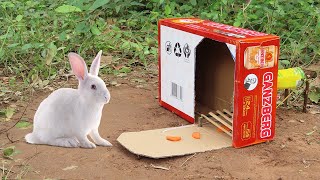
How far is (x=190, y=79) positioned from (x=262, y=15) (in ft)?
6.41

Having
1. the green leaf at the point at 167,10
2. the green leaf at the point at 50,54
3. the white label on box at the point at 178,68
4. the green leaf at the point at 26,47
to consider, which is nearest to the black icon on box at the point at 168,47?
the white label on box at the point at 178,68

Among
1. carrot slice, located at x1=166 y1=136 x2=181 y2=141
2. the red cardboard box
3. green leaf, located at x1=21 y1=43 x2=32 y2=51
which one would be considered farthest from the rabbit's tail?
green leaf, located at x1=21 y1=43 x2=32 y2=51

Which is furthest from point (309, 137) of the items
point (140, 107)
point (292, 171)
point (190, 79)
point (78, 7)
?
point (78, 7)

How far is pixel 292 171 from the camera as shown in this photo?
287 cm

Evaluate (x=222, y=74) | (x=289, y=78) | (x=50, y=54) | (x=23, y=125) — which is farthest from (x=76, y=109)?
(x=50, y=54)

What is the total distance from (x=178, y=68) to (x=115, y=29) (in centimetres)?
184

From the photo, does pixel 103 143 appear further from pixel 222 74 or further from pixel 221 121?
pixel 222 74

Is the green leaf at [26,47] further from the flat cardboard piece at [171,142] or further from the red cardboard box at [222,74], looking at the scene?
the flat cardboard piece at [171,142]

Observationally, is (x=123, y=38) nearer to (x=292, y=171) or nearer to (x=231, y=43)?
(x=231, y=43)

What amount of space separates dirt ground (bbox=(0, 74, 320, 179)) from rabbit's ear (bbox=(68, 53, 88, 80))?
1.32 feet

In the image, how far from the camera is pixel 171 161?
2.97 metres

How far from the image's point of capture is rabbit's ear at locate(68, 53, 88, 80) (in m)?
2.85

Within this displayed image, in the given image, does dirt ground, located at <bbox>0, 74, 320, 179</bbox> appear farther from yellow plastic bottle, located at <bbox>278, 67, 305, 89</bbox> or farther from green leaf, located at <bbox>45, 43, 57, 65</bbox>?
green leaf, located at <bbox>45, 43, 57, 65</bbox>

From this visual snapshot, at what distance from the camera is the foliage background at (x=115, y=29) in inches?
181
